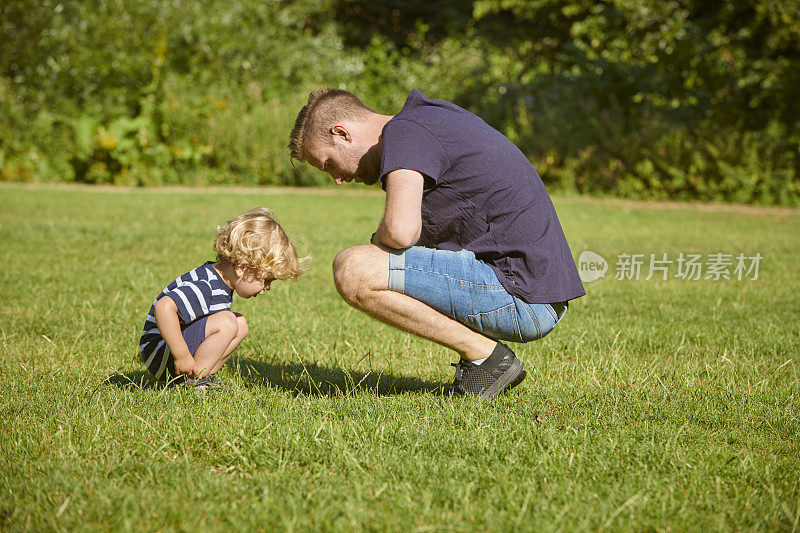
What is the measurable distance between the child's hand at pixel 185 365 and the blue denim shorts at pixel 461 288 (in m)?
0.91

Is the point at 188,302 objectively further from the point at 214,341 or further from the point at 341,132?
the point at 341,132

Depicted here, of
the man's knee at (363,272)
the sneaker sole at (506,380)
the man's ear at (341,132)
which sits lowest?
the sneaker sole at (506,380)

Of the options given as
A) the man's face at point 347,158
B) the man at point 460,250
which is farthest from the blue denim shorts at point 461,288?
the man's face at point 347,158

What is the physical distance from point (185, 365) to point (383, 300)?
885 mm

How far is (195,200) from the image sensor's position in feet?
37.2

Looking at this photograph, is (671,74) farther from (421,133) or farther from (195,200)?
(421,133)

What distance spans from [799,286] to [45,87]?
41.8ft

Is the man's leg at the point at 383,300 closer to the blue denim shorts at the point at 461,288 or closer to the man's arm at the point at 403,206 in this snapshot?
the blue denim shorts at the point at 461,288

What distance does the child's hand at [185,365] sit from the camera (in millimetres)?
3205

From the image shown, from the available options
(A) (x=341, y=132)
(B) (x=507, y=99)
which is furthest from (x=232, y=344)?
(B) (x=507, y=99)

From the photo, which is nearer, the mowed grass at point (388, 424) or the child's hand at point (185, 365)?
the mowed grass at point (388, 424)

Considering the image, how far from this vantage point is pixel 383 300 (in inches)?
121

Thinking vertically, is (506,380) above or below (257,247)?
below

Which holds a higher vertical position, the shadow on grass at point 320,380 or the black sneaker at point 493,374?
the black sneaker at point 493,374
